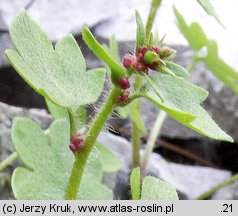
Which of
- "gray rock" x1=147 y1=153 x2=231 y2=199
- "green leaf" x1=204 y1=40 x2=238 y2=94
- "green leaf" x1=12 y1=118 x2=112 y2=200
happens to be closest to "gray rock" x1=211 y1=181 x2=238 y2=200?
"gray rock" x1=147 y1=153 x2=231 y2=199

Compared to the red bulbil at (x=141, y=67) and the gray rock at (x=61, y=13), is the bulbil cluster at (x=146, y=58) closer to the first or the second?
the red bulbil at (x=141, y=67)

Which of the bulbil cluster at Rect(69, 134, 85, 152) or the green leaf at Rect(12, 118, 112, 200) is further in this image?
the green leaf at Rect(12, 118, 112, 200)

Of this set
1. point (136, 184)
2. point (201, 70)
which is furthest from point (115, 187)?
point (136, 184)

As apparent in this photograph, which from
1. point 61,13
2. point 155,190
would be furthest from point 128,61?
point 61,13

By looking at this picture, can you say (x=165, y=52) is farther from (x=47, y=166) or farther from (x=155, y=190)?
(x=47, y=166)

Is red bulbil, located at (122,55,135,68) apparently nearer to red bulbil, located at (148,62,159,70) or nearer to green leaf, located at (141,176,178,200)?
red bulbil, located at (148,62,159,70)
